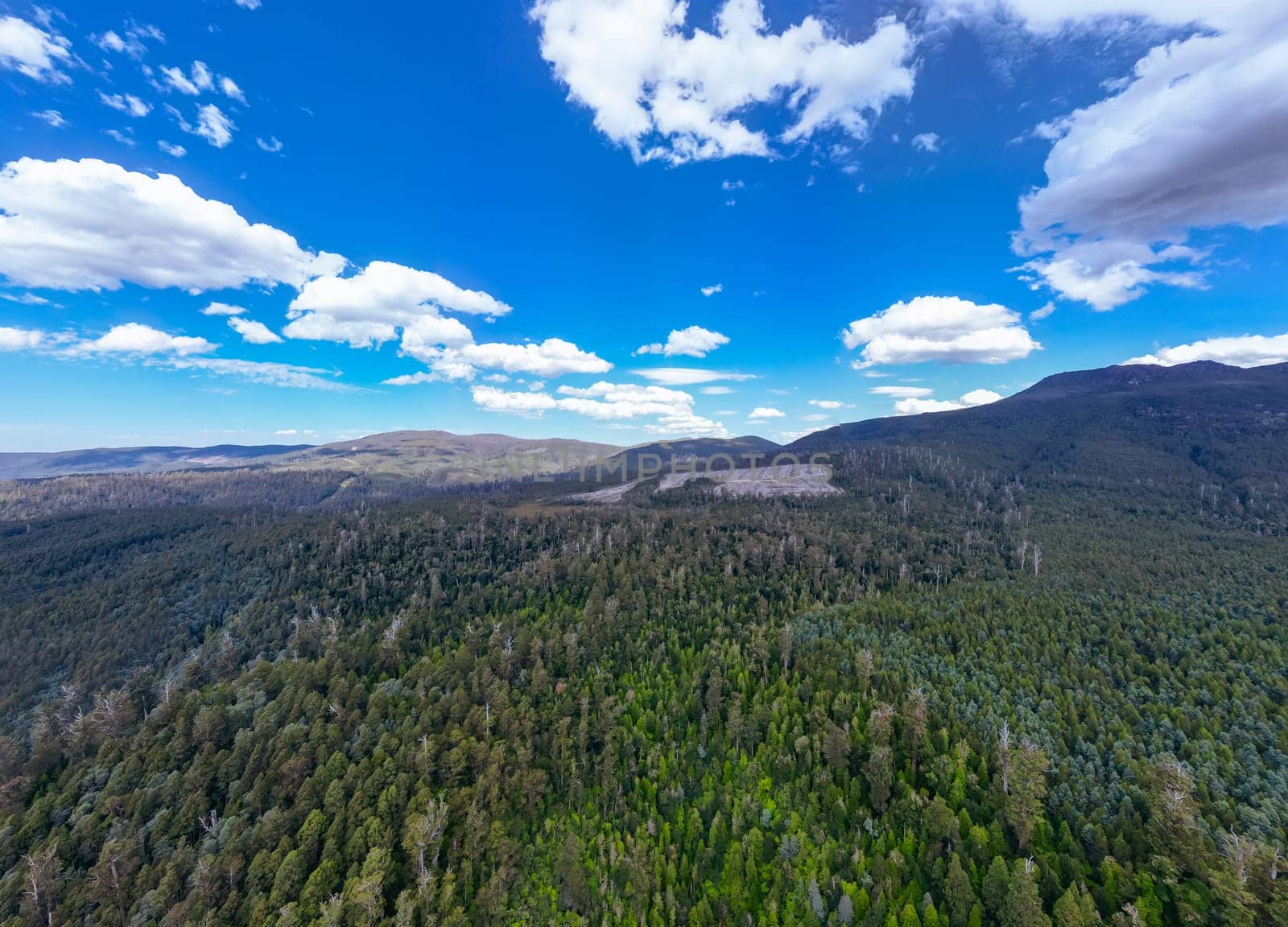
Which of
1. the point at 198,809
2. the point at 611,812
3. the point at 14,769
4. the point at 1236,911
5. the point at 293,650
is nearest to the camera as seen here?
the point at 1236,911

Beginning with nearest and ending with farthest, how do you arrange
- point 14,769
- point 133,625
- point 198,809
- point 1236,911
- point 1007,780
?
point 1236,911 < point 1007,780 < point 198,809 < point 14,769 < point 133,625

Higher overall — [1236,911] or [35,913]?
[1236,911]

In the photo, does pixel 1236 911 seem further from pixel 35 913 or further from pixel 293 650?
pixel 293 650

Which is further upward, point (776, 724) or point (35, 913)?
point (776, 724)

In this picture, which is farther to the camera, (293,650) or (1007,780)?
(293,650)

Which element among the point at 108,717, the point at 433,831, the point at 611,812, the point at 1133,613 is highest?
the point at 1133,613

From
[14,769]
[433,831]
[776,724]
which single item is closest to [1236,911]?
[776,724]

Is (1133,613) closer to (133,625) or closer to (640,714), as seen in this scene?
(640,714)

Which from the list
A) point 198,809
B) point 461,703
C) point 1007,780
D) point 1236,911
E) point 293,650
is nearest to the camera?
point 1236,911

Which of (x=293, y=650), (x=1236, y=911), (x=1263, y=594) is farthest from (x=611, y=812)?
(x=1263, y=594)
